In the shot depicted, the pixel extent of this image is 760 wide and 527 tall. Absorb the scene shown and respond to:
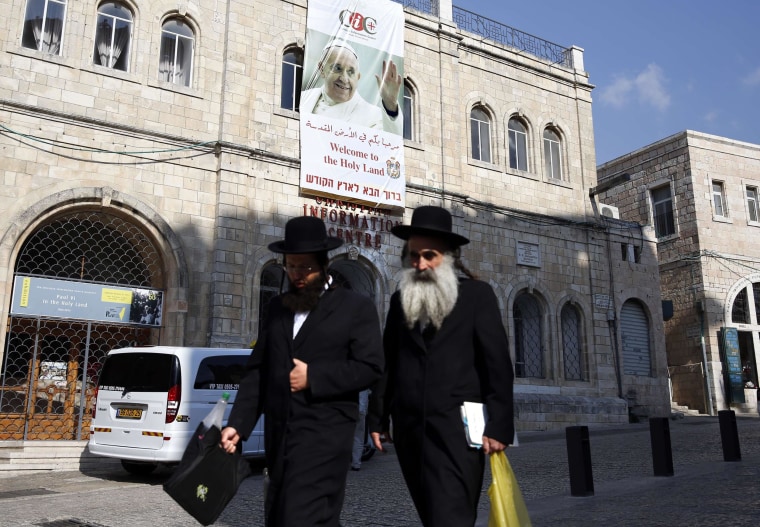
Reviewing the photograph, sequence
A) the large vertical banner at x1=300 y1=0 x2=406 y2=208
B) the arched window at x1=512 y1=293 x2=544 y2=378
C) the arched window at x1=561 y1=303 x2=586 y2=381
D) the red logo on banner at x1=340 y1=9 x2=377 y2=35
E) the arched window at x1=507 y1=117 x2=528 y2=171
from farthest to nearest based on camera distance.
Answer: the arched window at x1=507 y1=117 x2=528 y2=171 < the arched window at x1=561 y1=303 x2=586 y2=381 < the arched window at x1=512 y1=293 x2=544 y2=378 < the red logo on banner at x1=340 y1=9 x2=377 y2=35 < the large vertical banner at x1=300 y1=0 x2=406 y2=208

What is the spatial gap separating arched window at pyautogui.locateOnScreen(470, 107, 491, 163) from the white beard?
1652cm

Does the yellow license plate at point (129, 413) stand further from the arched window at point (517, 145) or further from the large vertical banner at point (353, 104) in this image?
the arched window at point (517, 145)

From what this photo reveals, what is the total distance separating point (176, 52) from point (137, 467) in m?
9.30

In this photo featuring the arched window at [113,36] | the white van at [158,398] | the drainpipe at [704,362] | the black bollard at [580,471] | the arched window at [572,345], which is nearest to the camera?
the black bollard at [580,471]

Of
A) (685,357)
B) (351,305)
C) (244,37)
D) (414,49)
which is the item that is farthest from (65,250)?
(685,357)

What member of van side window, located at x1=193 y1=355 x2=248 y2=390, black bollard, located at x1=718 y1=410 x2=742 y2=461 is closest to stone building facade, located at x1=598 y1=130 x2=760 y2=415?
black bollard, located at x1=718 y1=410 x2=742 y2=461

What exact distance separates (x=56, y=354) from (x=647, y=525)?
12700 mm

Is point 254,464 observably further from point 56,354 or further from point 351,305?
point 351,305

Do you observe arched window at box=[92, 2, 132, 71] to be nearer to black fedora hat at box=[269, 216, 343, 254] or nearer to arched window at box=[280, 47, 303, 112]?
arched window at box=[280, 47, 303, 112]

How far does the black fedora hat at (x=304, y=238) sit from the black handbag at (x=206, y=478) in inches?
39.0

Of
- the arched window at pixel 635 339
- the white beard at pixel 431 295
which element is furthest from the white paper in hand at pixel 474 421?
the arched window at pixel 635 339

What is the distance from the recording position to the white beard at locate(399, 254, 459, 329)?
3.73m

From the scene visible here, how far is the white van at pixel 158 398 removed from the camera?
953cm

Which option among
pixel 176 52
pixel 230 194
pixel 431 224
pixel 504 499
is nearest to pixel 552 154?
pixel 230 194
